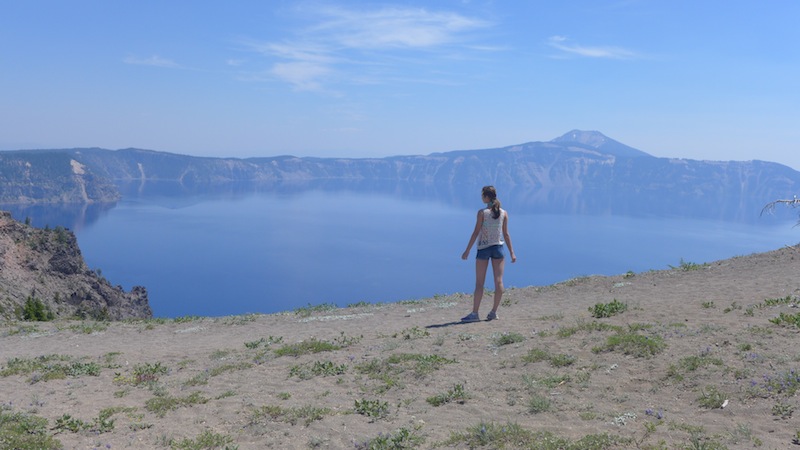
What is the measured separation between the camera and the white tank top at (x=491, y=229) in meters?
14.2

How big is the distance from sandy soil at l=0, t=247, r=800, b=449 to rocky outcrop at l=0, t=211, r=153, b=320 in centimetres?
9978

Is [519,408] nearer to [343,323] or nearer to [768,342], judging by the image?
[768,342]

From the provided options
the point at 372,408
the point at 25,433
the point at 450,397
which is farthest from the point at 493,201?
the point at 25,433

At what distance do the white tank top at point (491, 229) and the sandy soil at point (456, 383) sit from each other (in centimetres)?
216

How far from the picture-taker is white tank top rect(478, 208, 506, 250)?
14203 millimetres

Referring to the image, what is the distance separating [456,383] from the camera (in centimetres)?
998

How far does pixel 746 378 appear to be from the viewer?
346 inches

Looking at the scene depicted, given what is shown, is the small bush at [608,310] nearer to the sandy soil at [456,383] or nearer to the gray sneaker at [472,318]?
the sandy soil at [456,383]

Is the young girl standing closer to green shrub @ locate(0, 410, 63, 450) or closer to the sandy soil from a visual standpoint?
the sandy soil

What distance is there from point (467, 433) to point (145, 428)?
16.4 ft

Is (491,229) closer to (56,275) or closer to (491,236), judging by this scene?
(491,236)

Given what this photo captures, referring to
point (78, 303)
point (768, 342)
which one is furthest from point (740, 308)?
point (78, 303)

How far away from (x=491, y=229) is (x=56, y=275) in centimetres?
12879

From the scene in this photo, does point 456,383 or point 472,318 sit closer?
point 456,383
